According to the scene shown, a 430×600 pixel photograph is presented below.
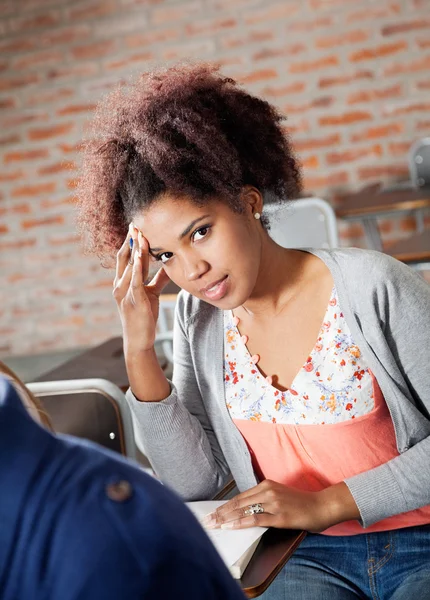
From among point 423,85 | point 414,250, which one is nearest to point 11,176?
point 423,85

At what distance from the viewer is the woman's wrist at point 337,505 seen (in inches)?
40.9

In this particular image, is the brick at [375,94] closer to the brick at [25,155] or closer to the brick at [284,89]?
the brick at [284,89]

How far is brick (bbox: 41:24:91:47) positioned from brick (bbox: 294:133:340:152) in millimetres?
1437

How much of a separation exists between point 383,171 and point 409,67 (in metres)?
0.57

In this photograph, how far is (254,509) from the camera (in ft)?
3.28

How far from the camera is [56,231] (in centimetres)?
475

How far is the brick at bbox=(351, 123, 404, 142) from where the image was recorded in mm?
4184

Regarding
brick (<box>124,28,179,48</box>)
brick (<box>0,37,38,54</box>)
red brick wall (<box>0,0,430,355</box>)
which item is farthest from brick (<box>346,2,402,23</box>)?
brick (<box>0,37,38,54</box>)

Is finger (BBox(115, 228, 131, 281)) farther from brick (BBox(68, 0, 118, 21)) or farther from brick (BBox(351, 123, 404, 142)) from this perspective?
brick (BBox(68, 0, 118, 21))

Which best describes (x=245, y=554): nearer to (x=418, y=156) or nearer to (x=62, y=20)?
(x=418, y=156)

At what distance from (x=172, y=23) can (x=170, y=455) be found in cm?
368

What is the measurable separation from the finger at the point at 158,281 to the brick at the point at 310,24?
3278 millimetres

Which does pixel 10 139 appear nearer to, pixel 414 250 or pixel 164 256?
pixel 414 250

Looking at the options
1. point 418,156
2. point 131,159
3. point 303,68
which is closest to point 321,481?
→ point 131,159
